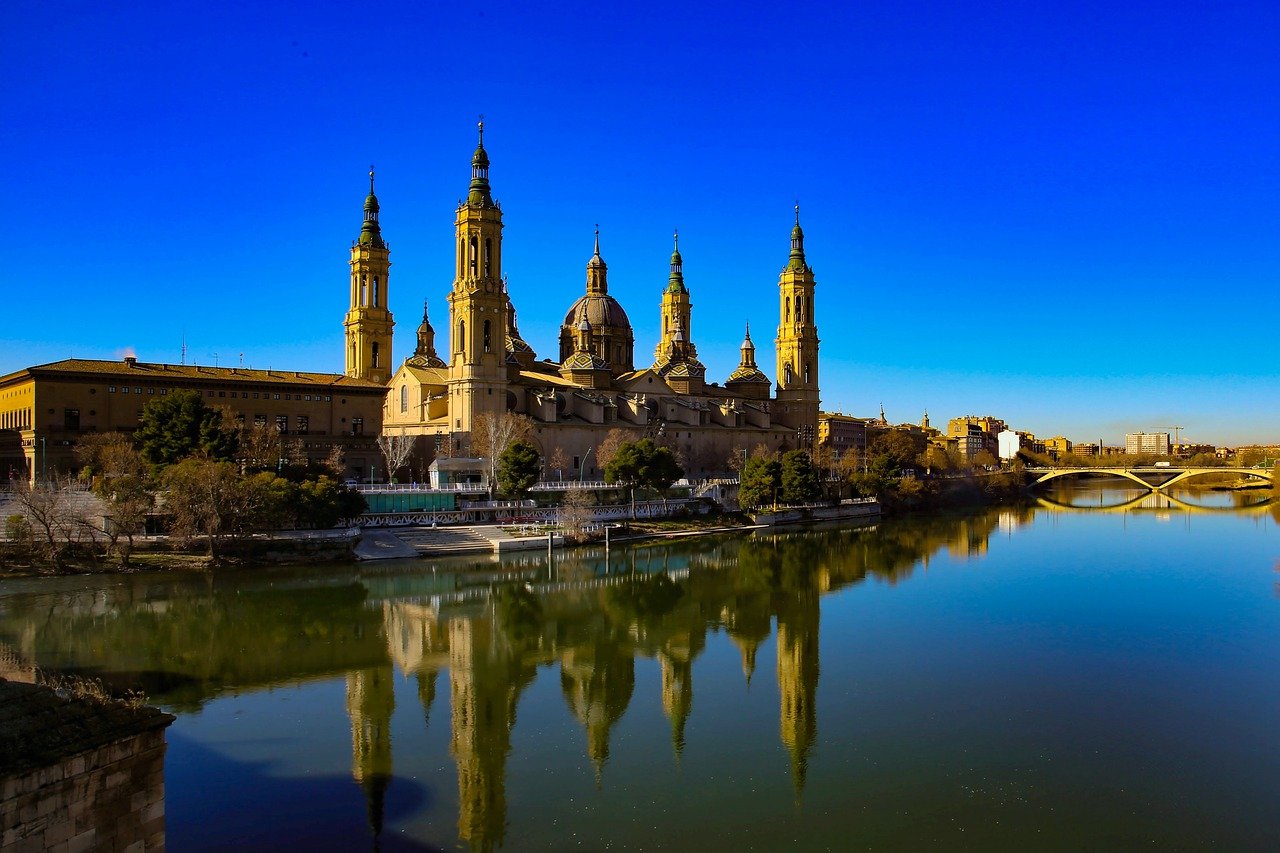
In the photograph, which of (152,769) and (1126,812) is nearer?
(152,769)

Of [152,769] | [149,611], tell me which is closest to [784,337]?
[149,611]

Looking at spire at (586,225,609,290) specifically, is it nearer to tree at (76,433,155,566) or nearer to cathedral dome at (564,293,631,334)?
cathedral dome at (564,293,631,334)

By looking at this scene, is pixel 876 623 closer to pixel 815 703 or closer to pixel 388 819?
pixel 815 703

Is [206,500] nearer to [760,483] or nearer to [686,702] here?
[686,702]

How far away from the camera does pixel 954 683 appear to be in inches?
575

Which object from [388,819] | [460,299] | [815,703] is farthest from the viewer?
[460,299]

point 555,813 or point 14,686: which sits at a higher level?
point 14,686

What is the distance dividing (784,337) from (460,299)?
989 inches

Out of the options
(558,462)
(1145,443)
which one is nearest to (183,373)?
(558,462)

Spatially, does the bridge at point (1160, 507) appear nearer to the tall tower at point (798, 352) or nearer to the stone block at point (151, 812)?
the tall tower at point (798, 352)

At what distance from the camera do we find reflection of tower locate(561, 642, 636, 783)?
11957mm

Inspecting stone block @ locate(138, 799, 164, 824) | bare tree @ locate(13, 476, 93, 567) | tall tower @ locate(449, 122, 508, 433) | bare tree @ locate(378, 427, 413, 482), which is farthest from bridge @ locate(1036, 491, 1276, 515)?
stone block @ locate(138, 799, 164, 824)

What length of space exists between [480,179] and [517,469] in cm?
1549

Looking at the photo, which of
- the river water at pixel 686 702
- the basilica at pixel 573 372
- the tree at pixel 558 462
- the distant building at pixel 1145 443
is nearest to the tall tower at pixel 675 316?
the basilica at pixel 573 372
